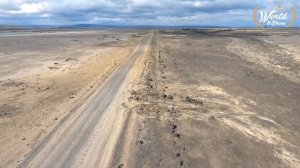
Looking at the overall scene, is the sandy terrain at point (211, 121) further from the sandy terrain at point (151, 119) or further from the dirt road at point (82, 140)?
the dirt road at point (82, 140)

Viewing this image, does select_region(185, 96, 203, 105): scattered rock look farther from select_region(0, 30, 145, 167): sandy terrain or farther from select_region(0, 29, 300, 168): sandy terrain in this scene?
select_region(0, 30, 145, 167): sandy terrain

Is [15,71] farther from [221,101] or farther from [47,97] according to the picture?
[221,101]

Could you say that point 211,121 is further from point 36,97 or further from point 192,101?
point 36,97

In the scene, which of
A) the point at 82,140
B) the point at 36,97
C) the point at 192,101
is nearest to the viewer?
the point at 82,140

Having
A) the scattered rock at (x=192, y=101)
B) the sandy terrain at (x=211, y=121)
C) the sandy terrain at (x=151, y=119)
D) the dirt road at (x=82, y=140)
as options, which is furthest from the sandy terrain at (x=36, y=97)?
the scattered rock at (x=192, y=101)

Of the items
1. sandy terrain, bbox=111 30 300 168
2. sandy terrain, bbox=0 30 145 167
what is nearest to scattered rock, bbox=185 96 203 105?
sandy terrain, bbox=111 30 300 168

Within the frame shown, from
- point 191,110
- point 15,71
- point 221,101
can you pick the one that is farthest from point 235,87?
point 15,71

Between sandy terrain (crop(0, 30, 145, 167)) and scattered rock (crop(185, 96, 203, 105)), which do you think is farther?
scattered rock (crop(185, 96, 203, 105))

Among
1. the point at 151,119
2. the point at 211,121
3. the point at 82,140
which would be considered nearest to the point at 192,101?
the point at 211,121
